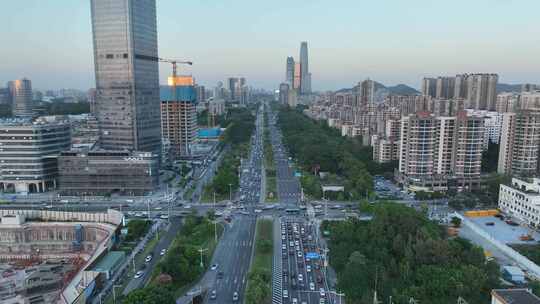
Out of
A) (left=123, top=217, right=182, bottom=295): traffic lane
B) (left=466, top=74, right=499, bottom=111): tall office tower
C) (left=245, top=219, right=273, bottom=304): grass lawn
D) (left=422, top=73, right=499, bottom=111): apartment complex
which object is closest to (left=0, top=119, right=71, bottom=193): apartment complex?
(left=123, top=217, right=182, bottom=295): traffic lane

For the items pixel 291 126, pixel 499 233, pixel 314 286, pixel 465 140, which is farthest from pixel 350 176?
pixel 291 126

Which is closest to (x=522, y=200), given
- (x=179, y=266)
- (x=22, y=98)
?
(x=179, y=266)

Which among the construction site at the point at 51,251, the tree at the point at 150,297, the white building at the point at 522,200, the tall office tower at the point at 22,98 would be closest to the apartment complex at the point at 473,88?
the white building at the point at 522,200

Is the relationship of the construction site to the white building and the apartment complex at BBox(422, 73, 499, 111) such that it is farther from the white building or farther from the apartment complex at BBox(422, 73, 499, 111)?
the apartment complex at BBox(422, 73, 499, 111)

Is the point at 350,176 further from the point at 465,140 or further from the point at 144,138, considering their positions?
the point at 144,138

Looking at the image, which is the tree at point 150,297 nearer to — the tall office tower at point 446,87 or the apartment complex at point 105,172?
the apartment complex at point 105,172

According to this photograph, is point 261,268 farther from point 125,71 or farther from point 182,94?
point 182,94
